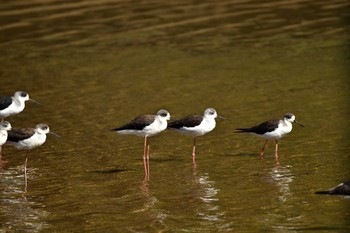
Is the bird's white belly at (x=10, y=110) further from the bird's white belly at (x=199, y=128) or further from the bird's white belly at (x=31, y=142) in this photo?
the bird's white belly at (x=199, y=128)

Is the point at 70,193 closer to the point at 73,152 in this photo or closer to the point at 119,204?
the point at 119,204

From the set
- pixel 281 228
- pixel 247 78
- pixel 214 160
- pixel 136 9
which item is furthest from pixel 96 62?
pixel 281 228

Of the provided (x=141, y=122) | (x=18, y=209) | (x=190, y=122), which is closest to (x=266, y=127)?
(x=190, y=122)

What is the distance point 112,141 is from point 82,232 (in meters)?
8.07

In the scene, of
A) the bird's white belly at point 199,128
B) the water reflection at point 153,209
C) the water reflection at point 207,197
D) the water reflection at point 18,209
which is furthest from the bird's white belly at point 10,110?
the water reflection at point 153,209

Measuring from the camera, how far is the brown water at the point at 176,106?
1984 centimetres

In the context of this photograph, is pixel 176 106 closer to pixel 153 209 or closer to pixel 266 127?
pixel 266 127

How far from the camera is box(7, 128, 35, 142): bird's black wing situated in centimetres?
2295

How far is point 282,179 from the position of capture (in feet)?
72.0

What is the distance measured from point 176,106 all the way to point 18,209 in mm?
10724

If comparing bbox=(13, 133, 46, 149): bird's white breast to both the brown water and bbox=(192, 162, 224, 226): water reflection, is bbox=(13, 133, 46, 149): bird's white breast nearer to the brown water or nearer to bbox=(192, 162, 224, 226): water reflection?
the brown water

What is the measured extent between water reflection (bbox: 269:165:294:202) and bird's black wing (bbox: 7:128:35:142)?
19.0ft

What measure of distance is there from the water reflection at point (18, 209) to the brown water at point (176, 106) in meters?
0.04

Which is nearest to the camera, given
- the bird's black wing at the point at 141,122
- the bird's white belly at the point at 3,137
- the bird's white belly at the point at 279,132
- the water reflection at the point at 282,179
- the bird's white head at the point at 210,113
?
the water reflection at the point at 282,179
